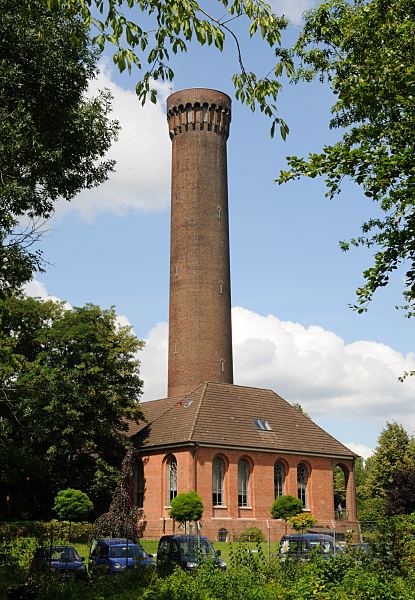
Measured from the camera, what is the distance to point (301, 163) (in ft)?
39.9

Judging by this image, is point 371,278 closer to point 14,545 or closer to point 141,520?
point 14,545

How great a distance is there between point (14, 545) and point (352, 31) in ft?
48.8

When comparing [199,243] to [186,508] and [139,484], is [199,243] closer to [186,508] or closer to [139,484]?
[139,484]

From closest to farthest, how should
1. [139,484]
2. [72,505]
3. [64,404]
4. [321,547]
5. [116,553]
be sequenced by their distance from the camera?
[321,547], [116,553], [72,505], [64,404], [139,484]

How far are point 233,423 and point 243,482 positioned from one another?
11.6 feet

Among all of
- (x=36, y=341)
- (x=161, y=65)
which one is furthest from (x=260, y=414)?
(x=161, y=65)

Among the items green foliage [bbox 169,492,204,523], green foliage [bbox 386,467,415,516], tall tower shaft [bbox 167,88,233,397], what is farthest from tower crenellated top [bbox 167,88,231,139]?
green foliage [bbox 169,492,204,523]

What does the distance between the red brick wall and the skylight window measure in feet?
6.15

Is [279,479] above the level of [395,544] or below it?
above

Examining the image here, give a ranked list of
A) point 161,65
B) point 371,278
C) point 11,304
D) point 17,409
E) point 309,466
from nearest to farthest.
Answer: point 161,65
point 371,278
point 17,409
point 11,304
point 309,466

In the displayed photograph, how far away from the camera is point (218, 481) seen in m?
41.9

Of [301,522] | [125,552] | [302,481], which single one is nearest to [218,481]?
[301,522]

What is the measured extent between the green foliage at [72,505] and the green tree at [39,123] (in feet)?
79.7

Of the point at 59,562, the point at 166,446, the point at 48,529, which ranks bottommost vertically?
the point at 59,562
